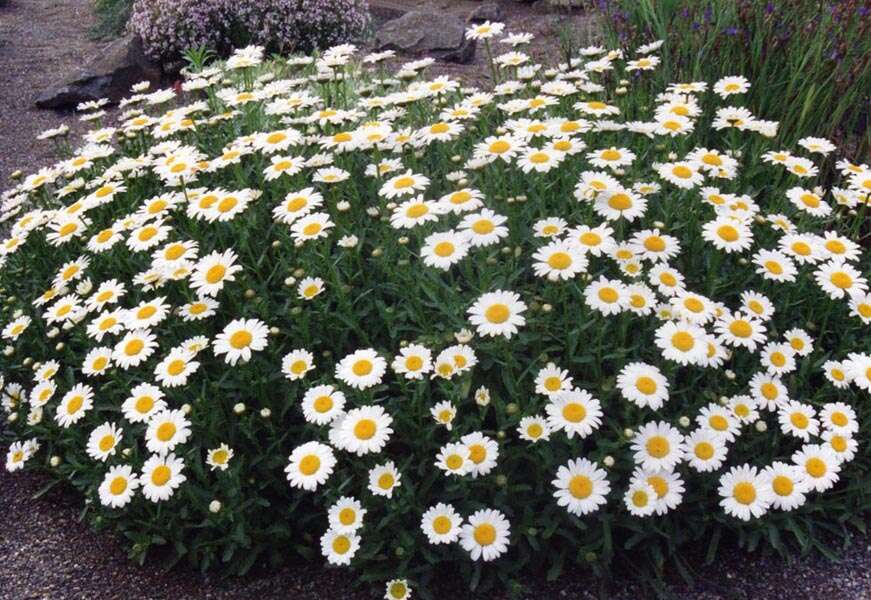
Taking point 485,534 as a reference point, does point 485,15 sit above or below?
below

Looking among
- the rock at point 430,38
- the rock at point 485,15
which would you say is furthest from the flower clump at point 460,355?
the rock at point 485,15

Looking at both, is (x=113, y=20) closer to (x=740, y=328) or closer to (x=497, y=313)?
(x=497, y=313)

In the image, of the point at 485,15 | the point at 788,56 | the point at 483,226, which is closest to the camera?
the point at 483,226

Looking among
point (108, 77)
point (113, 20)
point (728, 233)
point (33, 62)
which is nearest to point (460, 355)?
point (728, 233)

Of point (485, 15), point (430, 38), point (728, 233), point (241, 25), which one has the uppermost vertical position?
point (728, 233)

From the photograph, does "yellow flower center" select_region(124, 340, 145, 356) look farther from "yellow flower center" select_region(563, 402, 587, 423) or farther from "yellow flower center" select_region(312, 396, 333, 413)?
"yellow flower center" select_region(563, 402, 587, 423)

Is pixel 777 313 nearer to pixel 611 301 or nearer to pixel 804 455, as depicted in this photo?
pixel 804 455

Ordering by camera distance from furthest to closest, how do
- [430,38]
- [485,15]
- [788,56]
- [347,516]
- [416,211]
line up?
1. [485,15]
2. [430,38]
3. [788,56]
4. [416,211]
5. [347,516]

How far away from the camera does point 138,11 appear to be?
8.18 metres

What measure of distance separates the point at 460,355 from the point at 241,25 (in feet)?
20.3

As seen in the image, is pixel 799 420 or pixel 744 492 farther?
pixel 799 420

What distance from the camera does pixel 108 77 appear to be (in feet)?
24.7

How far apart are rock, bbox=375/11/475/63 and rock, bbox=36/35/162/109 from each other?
231cm

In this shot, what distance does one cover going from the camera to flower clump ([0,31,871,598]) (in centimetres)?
236
